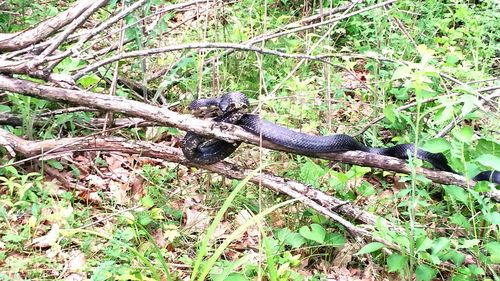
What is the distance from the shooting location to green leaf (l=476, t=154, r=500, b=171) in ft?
8.13

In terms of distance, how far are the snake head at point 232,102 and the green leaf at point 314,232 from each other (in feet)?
2.72

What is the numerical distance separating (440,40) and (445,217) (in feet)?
6.29

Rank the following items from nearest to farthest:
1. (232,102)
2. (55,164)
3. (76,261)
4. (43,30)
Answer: (76,261)
(232,102)
(43,30)
(55,164)

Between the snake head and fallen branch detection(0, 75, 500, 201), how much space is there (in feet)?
0.56

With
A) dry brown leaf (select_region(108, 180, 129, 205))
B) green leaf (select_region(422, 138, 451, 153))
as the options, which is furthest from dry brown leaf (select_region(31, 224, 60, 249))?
green leaf (select_region(422, 138, 451, 153))

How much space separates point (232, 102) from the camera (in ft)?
11.3

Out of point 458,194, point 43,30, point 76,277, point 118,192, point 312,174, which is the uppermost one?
point 43,30

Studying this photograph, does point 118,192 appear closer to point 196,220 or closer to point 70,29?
point 196,220

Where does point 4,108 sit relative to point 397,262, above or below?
above

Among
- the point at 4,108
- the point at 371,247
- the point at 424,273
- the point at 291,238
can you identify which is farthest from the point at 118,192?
the point at 424,273

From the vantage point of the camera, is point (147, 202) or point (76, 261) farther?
point (147, 202)

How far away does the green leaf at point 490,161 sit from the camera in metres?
2.48

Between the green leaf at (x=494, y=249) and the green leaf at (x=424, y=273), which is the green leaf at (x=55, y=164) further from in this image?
the green leaf at (x=494, y=249)

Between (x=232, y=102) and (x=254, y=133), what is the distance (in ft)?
0.90
